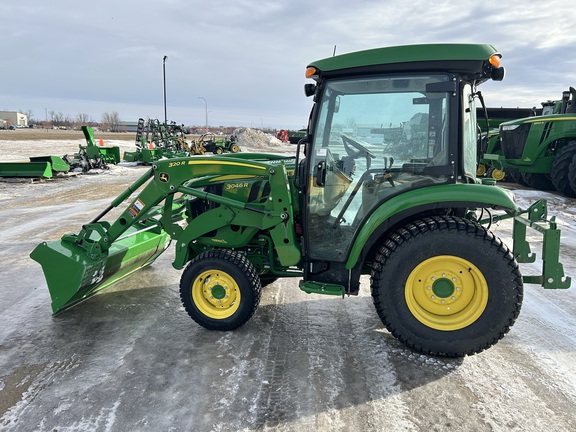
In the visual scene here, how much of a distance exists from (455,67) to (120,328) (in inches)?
135

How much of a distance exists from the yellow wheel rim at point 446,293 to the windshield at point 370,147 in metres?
0.60

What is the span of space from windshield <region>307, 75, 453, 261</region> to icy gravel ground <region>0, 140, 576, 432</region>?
0.92 meters

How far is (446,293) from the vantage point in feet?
10.7

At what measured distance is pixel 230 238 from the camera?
4008 mm

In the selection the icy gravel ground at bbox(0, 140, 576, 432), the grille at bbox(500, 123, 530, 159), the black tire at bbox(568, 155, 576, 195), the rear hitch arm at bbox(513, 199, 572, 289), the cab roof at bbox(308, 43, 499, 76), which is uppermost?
the cab roof at bbox(308, 43, 499, 76)

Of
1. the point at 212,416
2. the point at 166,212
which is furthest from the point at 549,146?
the point at 212,416

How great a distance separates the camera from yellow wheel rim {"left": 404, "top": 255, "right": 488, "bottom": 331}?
126 inches

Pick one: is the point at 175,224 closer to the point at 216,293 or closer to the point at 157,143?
the point at 216,293

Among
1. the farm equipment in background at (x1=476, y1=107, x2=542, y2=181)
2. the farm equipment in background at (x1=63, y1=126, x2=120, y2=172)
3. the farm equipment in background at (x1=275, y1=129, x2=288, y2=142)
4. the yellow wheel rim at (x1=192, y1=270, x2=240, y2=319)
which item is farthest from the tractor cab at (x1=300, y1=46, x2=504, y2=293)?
the farm equipment in background at (x1=275, y1=129, x2=288, y2=142)

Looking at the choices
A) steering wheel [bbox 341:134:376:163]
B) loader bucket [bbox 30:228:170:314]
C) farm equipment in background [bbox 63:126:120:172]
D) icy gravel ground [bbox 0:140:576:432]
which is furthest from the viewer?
farm equipment in background [bbox 63:126:120:172]

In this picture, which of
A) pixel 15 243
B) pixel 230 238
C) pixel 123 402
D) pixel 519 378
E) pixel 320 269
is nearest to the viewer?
pixel 123 402

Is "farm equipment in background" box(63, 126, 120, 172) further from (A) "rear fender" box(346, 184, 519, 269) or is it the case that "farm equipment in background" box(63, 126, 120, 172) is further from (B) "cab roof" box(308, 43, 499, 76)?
(A) "rear fender" box(346, 184, 519, 269)

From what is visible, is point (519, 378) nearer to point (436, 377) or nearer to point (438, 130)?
point (436, 377)

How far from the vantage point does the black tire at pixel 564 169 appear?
33.7 feet
